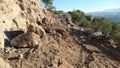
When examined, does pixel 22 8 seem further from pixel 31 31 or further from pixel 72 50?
pixel 72 50

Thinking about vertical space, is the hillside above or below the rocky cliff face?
below

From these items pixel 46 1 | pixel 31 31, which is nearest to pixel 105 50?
pixel 31 31

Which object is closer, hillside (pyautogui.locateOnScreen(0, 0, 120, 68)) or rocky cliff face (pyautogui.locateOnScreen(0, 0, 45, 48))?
hillside (pyautogui.locateOnScreen(0, 0, 120, 68))

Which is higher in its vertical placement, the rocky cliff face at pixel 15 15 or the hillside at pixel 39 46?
the rocky cliff face at pixel 15 15

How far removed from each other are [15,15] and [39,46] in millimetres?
5364

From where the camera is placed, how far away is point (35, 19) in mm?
30594

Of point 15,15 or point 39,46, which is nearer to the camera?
point 39,46

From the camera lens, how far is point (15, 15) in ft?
87.8

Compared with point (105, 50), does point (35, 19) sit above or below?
above

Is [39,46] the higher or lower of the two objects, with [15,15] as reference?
lower

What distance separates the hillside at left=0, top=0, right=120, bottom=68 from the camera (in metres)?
21.5

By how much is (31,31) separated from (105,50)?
947 centimetres

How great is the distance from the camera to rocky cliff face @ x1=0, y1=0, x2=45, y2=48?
24.5m

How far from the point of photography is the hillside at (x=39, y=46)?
2148 centimetres
